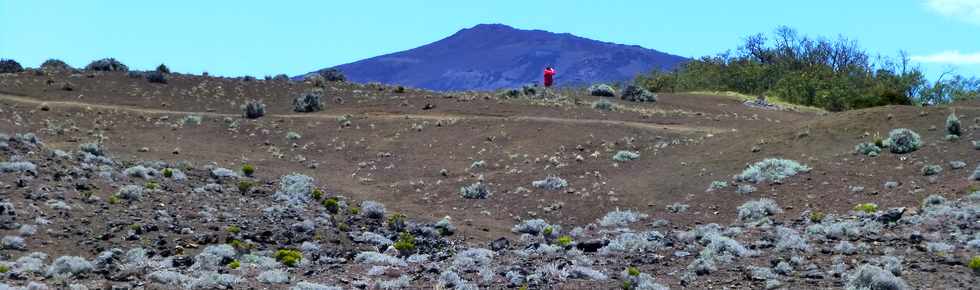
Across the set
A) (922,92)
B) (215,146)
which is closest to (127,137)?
(215,146)

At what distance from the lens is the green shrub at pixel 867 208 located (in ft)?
56.4

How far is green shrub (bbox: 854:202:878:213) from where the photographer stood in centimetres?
1720

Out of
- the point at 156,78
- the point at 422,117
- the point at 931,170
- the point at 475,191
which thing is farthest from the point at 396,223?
the point at 156,78

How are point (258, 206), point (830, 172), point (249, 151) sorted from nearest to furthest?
point (258, 206), point (830, 172), point (249, 151)

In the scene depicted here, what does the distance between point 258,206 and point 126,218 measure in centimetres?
331

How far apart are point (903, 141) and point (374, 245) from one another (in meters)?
12.5

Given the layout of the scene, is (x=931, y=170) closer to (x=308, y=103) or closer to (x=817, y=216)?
(x=817, y=216)

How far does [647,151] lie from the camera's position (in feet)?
88.3

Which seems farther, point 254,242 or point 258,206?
point 258,206

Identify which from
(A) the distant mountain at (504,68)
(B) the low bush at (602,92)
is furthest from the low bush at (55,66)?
(A) the distant mountain at (504,68)

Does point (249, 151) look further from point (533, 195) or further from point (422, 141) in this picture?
point (533, 195)

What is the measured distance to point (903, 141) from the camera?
2252 cm

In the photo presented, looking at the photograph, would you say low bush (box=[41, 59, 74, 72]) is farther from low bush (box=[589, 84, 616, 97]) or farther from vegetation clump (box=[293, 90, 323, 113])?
low bush (box=[589, 84, 616, 97])

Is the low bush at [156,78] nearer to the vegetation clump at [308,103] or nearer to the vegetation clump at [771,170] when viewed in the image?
the vegetation clump at [308,103]
